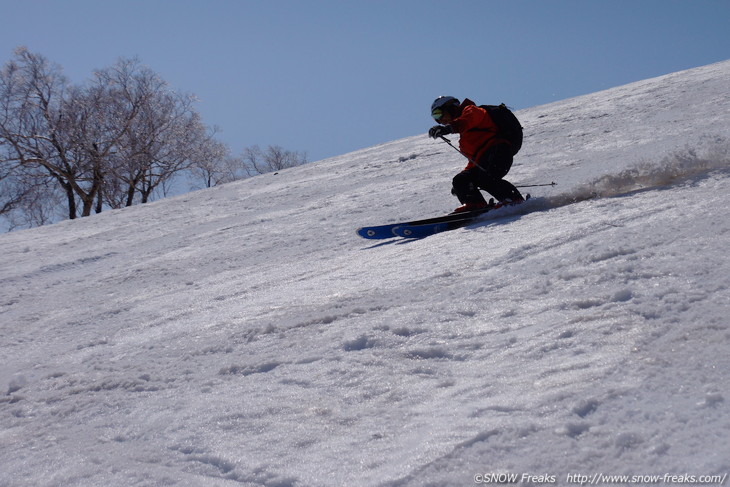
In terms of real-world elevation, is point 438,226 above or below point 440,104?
below

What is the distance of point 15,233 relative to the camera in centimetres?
1362

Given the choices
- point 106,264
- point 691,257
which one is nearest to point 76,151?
point 106,264

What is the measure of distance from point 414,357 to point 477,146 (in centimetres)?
444

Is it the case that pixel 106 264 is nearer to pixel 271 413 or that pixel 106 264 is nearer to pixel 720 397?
pixel 271 413

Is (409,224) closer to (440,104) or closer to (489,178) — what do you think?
(489,178)

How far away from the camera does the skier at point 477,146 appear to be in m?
7.05

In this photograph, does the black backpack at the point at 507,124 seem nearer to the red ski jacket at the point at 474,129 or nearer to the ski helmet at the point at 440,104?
the red ski jacket at the point at 474,129

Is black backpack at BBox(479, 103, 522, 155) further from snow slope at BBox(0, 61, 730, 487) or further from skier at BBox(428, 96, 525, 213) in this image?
snow slope at BBox(0, 61, 730, 487)

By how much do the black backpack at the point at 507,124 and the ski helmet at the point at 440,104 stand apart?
42 centimetres

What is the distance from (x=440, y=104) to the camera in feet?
23.5

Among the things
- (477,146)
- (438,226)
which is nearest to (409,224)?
(438,226)

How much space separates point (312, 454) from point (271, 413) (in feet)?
1.59

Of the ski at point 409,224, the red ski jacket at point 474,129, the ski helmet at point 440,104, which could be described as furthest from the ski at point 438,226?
the ski helmet at point 440,104

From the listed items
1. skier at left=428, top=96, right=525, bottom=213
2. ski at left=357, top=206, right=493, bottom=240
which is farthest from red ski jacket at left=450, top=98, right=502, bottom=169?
ski at left=357, top=206, right=493, bottom=240
